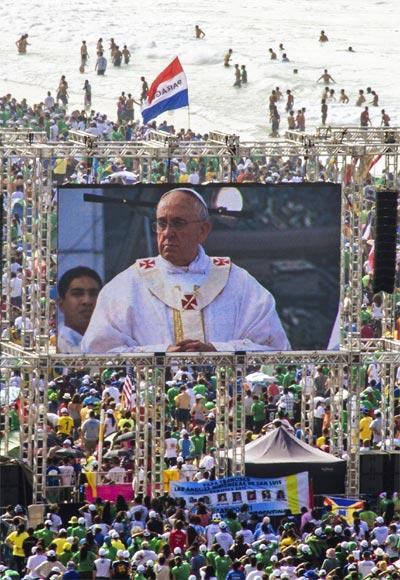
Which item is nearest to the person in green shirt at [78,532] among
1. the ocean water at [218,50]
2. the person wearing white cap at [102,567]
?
the person wearing white cap at [102,567]

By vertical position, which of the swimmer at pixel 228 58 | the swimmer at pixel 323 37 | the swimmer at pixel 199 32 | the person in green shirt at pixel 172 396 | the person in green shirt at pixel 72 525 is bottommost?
the person in green shirt at pixel 72 525

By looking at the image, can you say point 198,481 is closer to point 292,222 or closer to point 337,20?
point 292,222

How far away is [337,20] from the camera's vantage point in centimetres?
10438

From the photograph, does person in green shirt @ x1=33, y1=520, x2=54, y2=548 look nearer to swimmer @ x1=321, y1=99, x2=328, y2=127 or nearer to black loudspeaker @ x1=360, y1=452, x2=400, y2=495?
black loudspeaker @ x1=360, y1=452, x2=400, y2=495

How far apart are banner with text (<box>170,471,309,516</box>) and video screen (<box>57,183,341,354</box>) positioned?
297 centimetres

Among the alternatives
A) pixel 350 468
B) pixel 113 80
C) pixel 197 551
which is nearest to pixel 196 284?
pixel 350 468

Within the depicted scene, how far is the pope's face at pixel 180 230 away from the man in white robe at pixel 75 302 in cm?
137

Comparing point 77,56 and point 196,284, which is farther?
point 77,56

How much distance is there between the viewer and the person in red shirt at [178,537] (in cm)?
4366

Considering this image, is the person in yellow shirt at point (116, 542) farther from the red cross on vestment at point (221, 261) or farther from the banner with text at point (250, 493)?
the red cross on vestment at point (221, 261)

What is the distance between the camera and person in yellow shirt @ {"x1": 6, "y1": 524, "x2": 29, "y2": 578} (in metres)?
43.2

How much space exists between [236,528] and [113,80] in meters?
51.7

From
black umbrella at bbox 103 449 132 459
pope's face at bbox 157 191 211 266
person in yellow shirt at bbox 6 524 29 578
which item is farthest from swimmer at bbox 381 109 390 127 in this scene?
person in yellow shirt at bbox 6 524 29 578

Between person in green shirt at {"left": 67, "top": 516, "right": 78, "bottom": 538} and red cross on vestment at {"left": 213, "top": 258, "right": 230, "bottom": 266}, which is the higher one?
red cross on vestment at {"left": 213, "top": 258, "right": 230, "bottom": 266}
